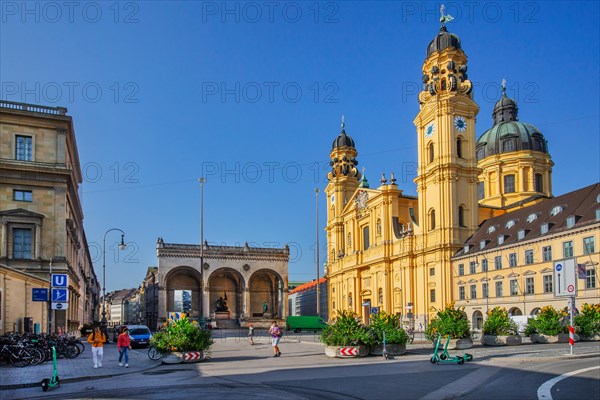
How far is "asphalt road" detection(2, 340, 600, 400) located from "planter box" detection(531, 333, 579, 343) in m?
12.7

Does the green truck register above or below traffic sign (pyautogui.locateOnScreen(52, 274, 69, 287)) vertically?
below

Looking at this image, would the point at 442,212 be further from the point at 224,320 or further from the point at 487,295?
the point at 224,320

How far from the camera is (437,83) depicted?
68.8 meters

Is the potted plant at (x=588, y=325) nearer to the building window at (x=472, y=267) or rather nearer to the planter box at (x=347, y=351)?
the planter box at (x=347, y=351)

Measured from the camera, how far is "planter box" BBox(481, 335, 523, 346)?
33.8 m

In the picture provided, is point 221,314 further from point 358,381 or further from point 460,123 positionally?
point 358,381

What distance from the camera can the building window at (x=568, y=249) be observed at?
48000 mm

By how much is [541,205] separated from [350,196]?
3805 cm

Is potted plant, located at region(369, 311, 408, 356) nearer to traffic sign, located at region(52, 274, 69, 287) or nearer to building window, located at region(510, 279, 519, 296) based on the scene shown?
traffic sign, located at region(52, 274, 69, 287)

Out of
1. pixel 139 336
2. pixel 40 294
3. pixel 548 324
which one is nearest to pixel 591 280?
pixel 548 324

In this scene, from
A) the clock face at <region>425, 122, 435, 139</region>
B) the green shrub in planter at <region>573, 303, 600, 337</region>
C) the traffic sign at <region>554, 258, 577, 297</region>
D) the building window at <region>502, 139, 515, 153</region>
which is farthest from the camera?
the building window at <region>502, 139, 515, 153</region>

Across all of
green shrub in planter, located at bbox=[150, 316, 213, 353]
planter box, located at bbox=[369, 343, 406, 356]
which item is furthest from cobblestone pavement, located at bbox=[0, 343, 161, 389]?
planter box, located at bbox=[369, 343, 406, 356]

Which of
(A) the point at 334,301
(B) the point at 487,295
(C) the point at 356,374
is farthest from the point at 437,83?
(C) the point at 356,374

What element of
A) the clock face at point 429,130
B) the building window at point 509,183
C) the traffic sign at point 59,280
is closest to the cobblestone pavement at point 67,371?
the traffic sign at point 59,280
